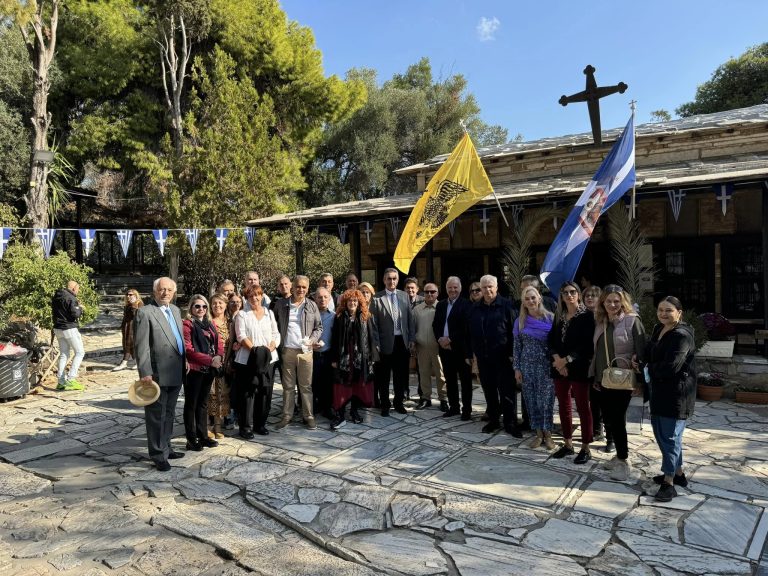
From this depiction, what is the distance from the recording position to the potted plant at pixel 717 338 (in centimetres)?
751

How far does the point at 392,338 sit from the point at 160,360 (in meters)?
2.81

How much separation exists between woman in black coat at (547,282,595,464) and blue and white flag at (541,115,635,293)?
1216 millimetres

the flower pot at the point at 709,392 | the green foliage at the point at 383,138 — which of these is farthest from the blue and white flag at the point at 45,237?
the green foliage at the point at 383,138

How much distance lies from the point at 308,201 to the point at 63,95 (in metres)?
11.4

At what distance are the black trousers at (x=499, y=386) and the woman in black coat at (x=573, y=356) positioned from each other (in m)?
0.72

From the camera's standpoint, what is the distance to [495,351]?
564 centimetres

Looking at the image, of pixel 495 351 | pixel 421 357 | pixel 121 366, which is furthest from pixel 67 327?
pixel 495 351

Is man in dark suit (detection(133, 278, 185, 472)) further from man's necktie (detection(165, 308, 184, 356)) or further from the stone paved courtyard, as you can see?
the stone paved courtyard

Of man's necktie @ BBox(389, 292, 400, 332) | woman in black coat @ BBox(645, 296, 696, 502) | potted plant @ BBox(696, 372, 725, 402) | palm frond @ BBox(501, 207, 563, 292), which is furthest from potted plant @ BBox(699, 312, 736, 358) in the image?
man's necktie @ BBox(389, 292, 400, 332)

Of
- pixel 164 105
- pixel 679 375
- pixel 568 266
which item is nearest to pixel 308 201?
pixel 164 105

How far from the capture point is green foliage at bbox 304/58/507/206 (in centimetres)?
2686

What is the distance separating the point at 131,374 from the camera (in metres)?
10.1

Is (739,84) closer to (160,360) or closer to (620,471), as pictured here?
(620,471)

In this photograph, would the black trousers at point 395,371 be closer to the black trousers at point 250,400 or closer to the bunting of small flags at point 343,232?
the black trousers at point 250,400
